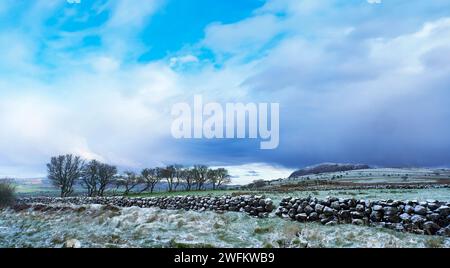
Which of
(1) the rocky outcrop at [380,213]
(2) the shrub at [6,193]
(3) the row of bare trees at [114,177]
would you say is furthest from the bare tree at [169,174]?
(1) the rocky outcrop at [380,213]

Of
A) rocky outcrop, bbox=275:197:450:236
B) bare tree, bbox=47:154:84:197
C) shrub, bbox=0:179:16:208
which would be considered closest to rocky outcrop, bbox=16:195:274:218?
rocky outcrop, bbox=275:197:450:236

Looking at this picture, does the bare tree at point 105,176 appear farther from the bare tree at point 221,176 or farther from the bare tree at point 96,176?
the bare tree at point 221,176

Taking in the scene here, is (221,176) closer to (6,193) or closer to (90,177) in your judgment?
(90,177)

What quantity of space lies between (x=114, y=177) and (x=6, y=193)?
39.2 meters

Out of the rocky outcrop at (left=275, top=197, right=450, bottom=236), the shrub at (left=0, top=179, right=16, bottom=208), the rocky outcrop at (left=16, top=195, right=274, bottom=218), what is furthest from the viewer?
the shrub at (left=0, top=179, right=16, bottom=208)

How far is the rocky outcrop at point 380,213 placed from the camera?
36.0 ft

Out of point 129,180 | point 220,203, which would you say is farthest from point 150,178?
point 220,203

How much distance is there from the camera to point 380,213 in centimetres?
1250

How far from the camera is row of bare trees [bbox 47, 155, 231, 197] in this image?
72.9 m

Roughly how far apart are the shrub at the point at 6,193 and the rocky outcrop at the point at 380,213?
37688 millimetres

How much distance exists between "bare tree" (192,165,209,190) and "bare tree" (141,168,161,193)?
10.2m

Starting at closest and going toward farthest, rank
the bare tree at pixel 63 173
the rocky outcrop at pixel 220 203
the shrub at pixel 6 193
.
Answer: the rocky outcrop at pixel 220 203
the shrub at pixel 6 193
the bare tree at pixel 63 173

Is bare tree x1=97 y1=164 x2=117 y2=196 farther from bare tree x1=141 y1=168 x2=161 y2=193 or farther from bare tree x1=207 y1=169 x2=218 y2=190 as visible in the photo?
bare tree x1=207 y1=169 x2=218 y2=190
